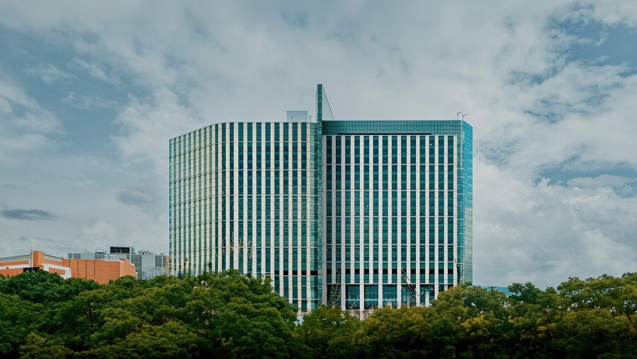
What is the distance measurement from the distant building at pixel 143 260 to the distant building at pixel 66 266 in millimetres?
23416

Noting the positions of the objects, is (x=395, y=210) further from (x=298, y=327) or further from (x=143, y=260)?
(x=298, y=327)

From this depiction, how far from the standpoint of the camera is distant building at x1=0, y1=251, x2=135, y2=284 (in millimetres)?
94000

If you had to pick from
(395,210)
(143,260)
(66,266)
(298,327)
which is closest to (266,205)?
(395,210)

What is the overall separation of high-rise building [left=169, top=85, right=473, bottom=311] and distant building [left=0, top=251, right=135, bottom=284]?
1827 centimetres

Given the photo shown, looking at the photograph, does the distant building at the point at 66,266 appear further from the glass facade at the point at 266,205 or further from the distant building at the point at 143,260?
the distant building at the point at 143,260

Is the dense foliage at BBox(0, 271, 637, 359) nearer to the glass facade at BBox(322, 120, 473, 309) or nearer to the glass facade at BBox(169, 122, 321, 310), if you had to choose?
the glass facade at BBox(169, 122, 321, 310)

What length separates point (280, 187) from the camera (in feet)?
407

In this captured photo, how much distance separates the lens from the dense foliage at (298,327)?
5275 centimetres

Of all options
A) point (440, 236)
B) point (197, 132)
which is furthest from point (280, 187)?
point (440, 236)

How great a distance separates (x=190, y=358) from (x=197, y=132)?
79586 millimetres

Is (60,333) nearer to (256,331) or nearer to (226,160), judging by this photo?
(256,331)

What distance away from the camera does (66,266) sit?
10506 centimetres

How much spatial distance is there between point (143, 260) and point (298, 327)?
96.0m

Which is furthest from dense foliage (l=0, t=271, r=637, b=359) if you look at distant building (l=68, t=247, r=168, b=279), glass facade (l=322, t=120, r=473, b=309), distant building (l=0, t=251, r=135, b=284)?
distant building (l=68, t=247, r=168, b=279)
